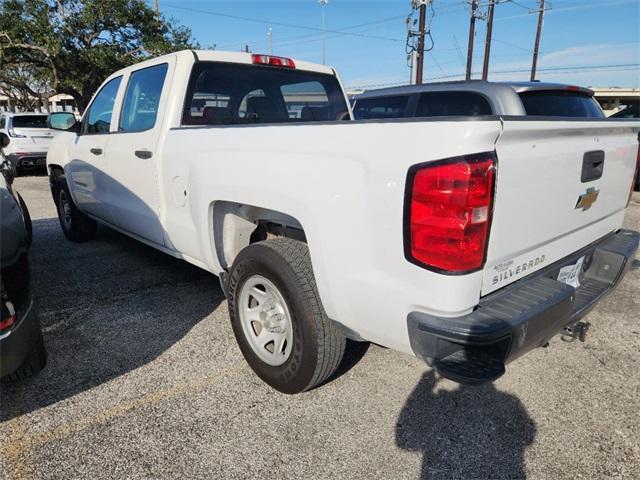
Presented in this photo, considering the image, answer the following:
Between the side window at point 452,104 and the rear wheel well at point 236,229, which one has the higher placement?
the side window at point 452,104

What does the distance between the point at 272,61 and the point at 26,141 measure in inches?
425

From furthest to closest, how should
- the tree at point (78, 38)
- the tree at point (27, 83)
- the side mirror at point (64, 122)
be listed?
1. the tree at point (27, 83)
2. the tree at point (78, 38)
3. the side mirror at point (64, 122)

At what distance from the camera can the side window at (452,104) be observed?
5176 millimetres

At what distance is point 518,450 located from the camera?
219 centimetres

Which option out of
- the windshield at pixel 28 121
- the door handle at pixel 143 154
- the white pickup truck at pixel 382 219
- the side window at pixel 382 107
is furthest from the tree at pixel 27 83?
the white pickup truck at pixel 382 219

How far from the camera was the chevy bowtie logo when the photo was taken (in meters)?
2.32

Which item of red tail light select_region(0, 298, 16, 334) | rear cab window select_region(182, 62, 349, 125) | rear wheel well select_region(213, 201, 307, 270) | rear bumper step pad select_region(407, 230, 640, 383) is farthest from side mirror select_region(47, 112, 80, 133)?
rear bumper step pad select_region(407, 230, 640, 383)

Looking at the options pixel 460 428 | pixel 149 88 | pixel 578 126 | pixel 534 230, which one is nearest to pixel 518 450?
pixel 460 428

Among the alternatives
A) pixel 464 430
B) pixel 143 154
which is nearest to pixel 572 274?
pixel 464 430

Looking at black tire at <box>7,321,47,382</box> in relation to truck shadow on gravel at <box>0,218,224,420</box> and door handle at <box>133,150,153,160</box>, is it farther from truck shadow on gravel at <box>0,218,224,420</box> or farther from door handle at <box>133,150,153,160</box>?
door handle at <box>133,150,153,160</box>

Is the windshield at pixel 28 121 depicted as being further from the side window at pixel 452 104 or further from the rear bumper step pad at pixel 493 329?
the rear bumper step pad at pixel 493 329

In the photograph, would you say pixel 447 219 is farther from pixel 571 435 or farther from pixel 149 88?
pixel 149 88

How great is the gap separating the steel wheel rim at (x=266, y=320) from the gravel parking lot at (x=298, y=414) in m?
0.22

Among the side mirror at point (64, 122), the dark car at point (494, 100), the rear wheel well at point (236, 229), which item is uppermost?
the dark car at point (494, 100)
